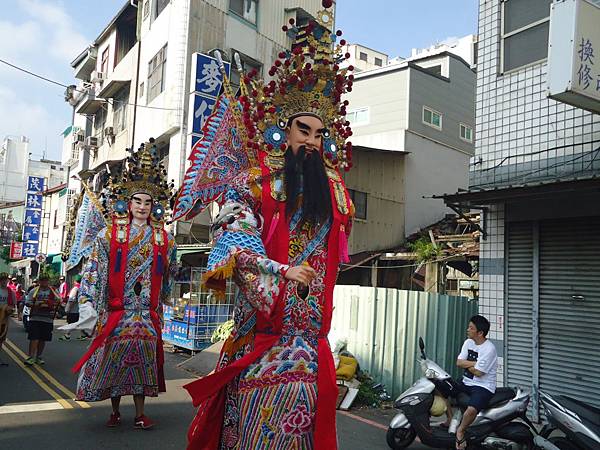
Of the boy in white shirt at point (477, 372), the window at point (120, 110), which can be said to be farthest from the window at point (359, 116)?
the boy in white shirt at point (477, 372)

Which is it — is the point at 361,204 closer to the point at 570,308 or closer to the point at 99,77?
the point at 570,308

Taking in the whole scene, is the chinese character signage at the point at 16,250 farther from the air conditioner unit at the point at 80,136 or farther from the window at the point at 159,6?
the window at the point at 159,6

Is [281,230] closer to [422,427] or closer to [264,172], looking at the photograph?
[264,172]

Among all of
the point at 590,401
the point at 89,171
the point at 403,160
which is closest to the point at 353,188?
the point at 403,160

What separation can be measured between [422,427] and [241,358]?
3.96 m

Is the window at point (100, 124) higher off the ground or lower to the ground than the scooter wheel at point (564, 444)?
higher

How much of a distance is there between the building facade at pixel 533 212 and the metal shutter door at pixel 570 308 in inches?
0.5

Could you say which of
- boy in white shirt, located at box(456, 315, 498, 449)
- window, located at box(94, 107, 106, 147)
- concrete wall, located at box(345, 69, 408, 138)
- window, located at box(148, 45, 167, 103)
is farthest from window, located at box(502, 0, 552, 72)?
window, located at box(94, 107, 106, 147)

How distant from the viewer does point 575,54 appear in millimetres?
5453

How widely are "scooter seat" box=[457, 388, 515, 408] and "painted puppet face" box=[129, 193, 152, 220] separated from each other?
382 cm

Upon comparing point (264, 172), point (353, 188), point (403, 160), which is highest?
point (403, 160)

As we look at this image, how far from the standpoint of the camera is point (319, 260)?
274cm

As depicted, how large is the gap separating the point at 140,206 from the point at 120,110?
17514mm

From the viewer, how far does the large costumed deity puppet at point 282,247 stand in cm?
252
